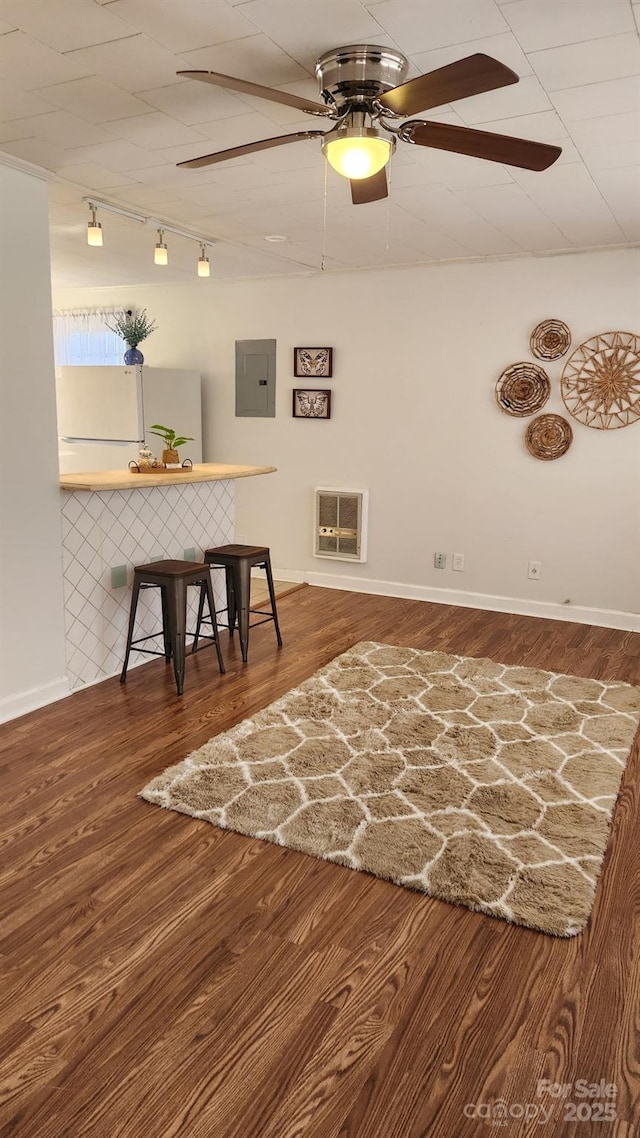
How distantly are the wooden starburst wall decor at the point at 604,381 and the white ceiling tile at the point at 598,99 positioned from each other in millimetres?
2281

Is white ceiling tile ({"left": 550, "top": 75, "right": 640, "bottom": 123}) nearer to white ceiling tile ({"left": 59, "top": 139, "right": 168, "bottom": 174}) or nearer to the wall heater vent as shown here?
white ceiling tile ({"left": 59, "top": 139, "right": 168, "bottom": 174})

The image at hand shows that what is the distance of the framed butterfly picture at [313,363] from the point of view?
5672 millimetres

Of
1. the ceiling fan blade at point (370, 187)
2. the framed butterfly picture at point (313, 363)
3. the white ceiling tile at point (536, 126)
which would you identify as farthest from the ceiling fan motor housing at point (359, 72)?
the framed butterfly picture at point (313, 363)

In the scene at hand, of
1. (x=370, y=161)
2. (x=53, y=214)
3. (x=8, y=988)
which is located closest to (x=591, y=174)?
(x=370, y=161)

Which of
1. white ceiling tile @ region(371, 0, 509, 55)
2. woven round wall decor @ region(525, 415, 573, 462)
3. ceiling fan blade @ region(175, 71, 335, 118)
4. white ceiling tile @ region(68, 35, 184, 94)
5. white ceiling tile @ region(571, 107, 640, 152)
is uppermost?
white ceiling tile @ region(371, 0, 509, 55)

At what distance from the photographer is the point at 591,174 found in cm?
317

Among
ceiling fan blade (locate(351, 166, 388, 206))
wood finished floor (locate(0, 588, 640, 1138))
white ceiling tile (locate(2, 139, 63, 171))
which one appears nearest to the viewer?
wood finished floor (locate(0, 588, 640, 1138))

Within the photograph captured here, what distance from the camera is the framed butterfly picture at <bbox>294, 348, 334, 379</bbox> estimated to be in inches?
223

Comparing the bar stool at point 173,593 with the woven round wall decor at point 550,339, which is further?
the woven round wall decor at point 550,339

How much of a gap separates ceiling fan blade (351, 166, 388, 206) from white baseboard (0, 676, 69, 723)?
8.32 ft

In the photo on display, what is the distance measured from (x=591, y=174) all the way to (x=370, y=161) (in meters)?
1.41

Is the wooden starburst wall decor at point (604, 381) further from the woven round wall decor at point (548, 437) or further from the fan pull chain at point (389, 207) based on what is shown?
the fan pull chain at point (389, 207)

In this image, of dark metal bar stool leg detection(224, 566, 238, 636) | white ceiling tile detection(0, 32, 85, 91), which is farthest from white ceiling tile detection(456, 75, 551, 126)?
dark metal bar stool leg detection(224, 566, 238, 636)

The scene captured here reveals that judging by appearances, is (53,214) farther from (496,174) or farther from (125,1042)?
(125,1042)
